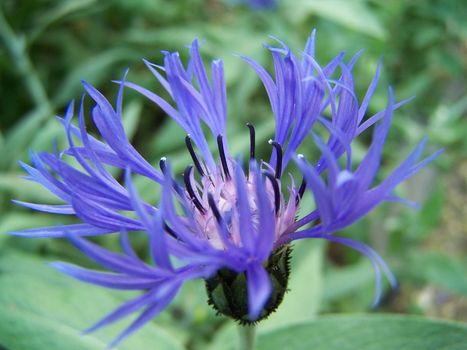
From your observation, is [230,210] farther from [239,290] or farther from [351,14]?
[351,14]

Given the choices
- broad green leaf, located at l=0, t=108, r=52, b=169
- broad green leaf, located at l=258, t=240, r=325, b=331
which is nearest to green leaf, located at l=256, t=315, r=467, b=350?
broad green leaf, located at l=258, t=240, r=325, b=331

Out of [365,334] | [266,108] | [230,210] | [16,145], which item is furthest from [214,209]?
[266,108]

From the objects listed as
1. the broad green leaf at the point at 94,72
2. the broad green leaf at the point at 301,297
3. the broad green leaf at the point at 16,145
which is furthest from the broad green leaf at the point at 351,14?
the broad green leaf at the point at 16,145

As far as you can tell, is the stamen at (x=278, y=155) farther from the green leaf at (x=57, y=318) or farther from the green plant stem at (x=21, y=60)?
the green plant stem at (x=21, y=60)

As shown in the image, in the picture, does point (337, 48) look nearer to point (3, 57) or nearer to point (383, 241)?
point (383, 241)

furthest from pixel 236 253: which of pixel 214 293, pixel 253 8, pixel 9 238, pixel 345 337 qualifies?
pixel 253 8

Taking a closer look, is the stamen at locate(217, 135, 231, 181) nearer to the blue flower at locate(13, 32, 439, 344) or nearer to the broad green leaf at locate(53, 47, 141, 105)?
the blue flower at locate(13, 32, 439, 344)
